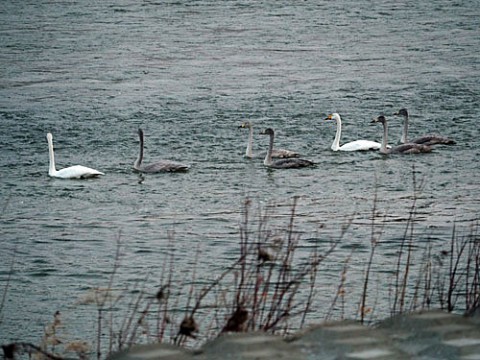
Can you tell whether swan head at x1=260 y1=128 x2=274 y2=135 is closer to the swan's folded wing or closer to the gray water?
the gray water

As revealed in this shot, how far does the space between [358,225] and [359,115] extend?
743cm

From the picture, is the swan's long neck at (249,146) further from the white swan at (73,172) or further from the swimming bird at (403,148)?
the white swan at (73,172)

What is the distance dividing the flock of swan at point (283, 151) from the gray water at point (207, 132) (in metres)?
0.14

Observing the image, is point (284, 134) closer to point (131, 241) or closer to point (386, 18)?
point (131, 241)

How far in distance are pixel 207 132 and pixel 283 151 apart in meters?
1.93

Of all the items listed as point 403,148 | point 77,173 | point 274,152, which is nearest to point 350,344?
point 77,173

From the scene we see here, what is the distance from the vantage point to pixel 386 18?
3481cm

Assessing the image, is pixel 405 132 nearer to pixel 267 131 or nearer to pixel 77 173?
pixel 267 131

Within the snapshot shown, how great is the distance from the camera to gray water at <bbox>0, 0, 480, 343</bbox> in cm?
1180

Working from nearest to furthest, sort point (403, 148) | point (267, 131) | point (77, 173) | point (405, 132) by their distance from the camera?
point (77, 173) → point (267, 131) → point (403, 148) → point (405, 132)

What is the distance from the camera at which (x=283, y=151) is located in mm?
16734

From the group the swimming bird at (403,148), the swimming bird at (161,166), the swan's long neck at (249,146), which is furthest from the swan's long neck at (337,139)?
the swimming bird at (161,166)

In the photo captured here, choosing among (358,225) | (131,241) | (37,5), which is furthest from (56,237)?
(37,5)

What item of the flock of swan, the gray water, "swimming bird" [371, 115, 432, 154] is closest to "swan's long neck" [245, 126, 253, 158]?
the flock of swan
